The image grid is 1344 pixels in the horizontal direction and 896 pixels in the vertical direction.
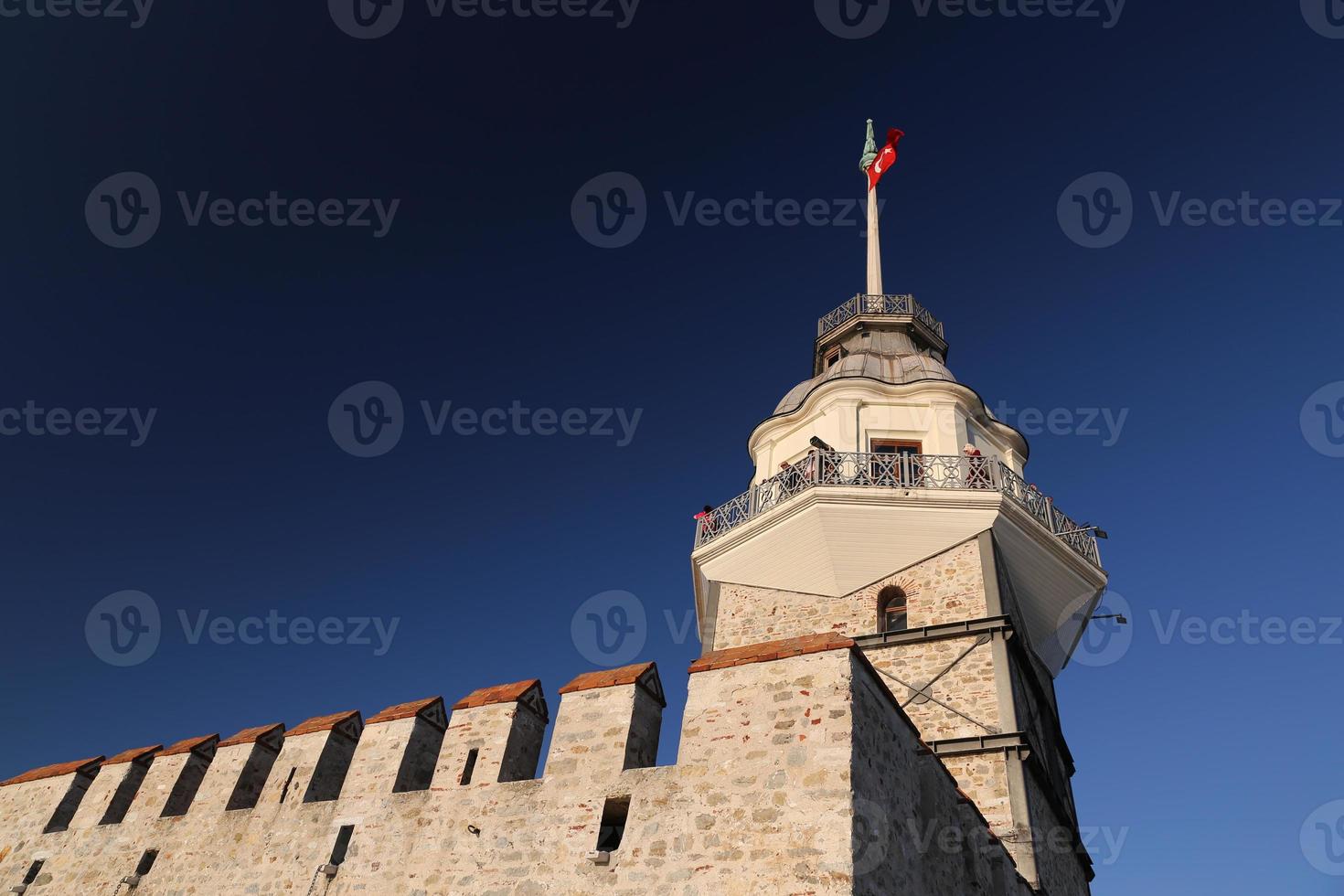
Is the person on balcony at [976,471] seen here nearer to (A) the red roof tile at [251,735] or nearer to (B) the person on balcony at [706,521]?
(B) the person on balcony at [706,521]

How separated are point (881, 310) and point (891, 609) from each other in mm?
8429

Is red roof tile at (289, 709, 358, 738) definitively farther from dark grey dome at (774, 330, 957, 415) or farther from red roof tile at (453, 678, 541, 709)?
dark grey dome at (774, 330, 957, 415)

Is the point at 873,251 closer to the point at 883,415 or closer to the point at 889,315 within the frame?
the point at 889,315

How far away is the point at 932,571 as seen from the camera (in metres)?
14.4

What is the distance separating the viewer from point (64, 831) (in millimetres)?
11227

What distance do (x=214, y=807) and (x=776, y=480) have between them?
391 inches

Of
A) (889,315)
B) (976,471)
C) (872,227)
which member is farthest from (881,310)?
(976,471)

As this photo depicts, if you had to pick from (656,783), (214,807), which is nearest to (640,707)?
(656,783)

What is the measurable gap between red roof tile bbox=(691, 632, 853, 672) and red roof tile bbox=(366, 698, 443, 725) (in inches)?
137

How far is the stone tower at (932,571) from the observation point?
12.2 m

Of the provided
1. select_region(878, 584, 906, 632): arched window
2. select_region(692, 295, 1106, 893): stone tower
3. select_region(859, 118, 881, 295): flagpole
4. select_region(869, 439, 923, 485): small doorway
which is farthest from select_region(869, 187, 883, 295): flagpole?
select_region(878, 584, 906, 632): arched window

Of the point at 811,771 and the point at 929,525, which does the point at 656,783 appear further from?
the point at 929,525

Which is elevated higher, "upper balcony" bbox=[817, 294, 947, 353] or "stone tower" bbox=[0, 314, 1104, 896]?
"upper balcony" bbox=[817, 294, 947, 353]

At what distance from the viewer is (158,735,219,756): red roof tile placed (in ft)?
36.2
